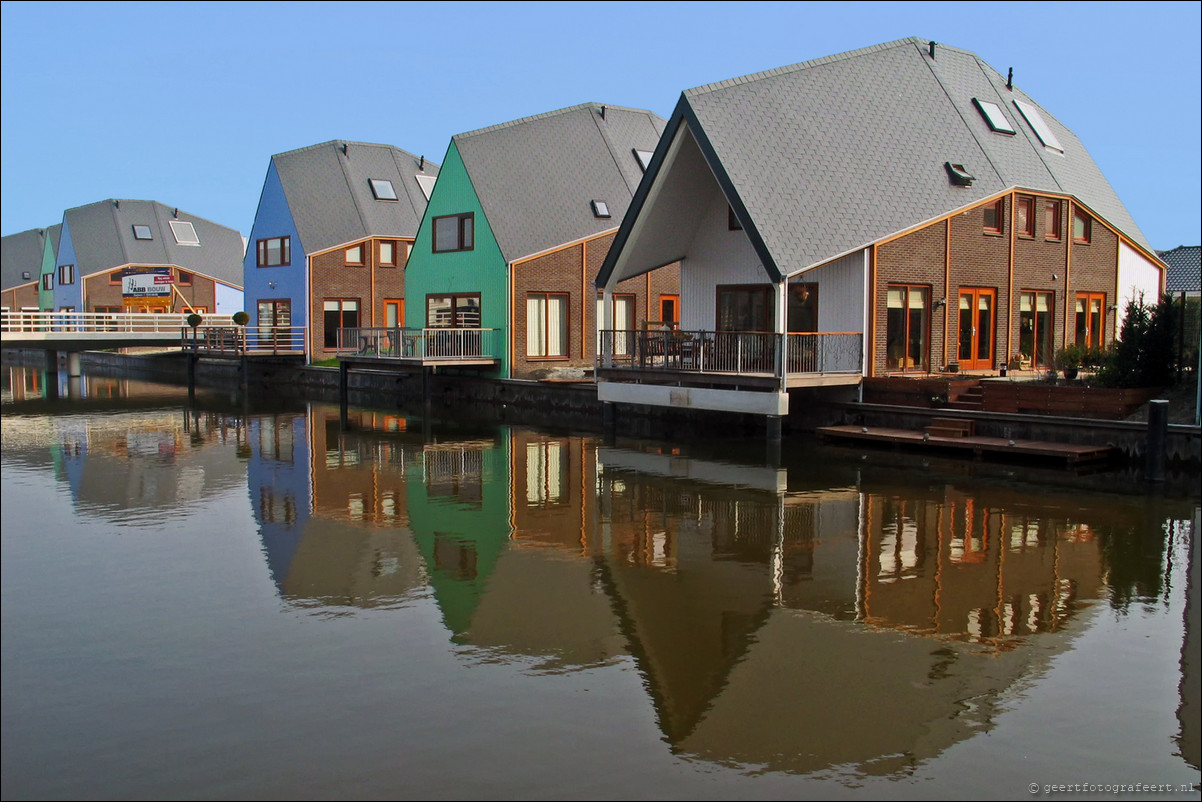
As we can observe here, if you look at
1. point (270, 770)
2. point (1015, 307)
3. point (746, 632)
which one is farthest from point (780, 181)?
point (270, 770)

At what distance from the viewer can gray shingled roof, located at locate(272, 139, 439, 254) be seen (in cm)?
4384

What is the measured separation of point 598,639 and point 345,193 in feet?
125

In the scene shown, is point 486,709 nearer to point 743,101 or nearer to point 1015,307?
point 743,101

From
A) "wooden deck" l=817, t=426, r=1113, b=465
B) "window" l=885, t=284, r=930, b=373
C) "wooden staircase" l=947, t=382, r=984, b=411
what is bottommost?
"wooden deck" l=817, t=426, r=1113, b=465

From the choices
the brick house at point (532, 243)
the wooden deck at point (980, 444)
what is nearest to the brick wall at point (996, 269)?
the wooden deck at point (980, 444)

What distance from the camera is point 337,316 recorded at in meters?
43.7

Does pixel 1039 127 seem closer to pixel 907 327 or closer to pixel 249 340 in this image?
pixel 907 327

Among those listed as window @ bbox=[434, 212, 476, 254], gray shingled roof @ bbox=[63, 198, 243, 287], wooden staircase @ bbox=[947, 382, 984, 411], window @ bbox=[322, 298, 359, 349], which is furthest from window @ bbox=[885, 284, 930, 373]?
gray shingled roof @ bbox=[63, 198, 243, 287]

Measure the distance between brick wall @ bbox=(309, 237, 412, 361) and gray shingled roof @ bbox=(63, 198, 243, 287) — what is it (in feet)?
80.8

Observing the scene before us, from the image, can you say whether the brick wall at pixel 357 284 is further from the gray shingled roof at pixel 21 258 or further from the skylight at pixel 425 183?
the gray shingled roof at pixel 21 258

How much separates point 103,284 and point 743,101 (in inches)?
1968

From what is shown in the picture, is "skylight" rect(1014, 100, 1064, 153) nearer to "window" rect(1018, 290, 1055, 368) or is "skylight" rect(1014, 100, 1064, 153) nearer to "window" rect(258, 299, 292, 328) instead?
"window" rect(1018, 290, 1055, 368)

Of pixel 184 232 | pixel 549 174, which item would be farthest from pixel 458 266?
pixel 184 232

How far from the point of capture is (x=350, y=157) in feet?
152
